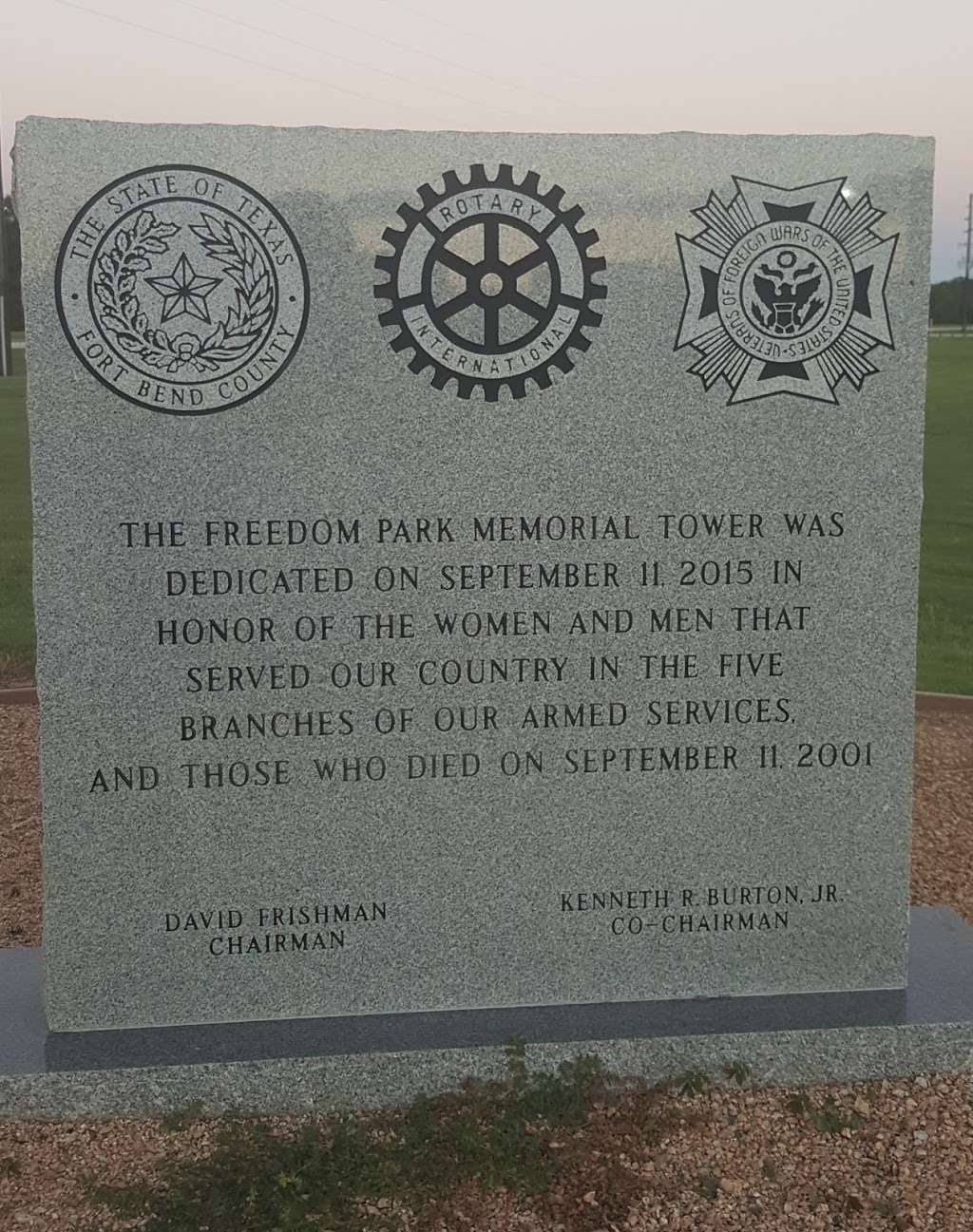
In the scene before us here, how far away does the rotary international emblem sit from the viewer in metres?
4.14

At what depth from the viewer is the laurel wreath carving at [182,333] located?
13.7 feet

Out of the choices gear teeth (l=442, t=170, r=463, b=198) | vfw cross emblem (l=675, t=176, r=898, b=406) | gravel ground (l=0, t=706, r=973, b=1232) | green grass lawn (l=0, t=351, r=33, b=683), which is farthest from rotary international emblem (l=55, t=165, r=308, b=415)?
green grass lawn (l=0, t=351, r=33, b=683)

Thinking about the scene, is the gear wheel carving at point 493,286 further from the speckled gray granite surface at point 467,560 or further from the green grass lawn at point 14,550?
the green grass lawn at point 14,550

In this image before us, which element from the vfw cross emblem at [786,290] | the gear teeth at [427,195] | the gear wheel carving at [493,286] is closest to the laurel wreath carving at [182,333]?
the gear wheel carving at [493,286]

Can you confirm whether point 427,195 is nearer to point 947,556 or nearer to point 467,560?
point 467,560

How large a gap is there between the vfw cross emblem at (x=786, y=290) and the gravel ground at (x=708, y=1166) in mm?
2457

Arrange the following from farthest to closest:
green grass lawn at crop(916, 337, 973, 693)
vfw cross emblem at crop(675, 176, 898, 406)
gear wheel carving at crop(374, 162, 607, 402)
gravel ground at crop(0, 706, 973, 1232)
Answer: green grass lawn at crop(916, 337, 973, 693)
vfw cross emblem at crop(675, 176, 898, 406)
gear wheel carving at crop(374, 162, 607, 402)
gravel ground at crop(0, 706, 973, 1232)

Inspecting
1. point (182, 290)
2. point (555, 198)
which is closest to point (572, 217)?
point (555, 198)

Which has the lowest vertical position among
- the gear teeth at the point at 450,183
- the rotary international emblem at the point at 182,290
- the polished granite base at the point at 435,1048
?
the polished granite base at the point at 435,1048

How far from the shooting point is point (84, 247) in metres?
4.14

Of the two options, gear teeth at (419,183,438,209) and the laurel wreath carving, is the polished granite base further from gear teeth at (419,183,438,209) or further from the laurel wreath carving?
gear teeth at (419,183,438,209)

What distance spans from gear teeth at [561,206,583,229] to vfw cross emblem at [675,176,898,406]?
0.38 meters

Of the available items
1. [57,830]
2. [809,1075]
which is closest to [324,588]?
[57,830]

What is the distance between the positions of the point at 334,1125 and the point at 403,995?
1.92 ft
